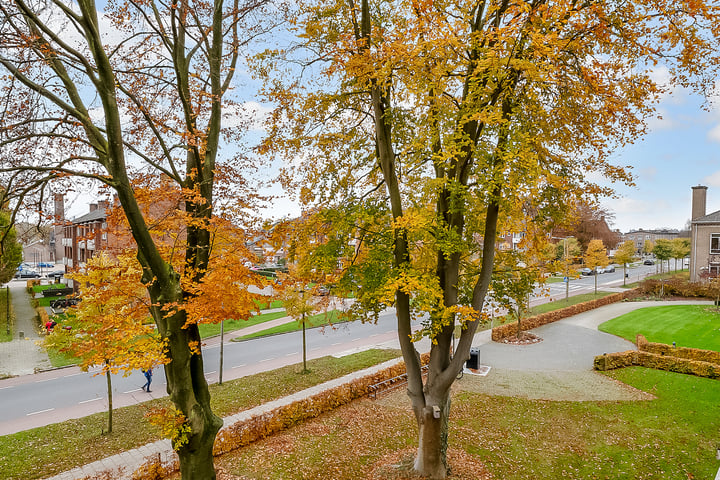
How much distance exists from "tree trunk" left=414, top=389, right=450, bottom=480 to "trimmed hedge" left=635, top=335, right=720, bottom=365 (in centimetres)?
1482

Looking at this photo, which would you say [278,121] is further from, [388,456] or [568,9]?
[388,456]

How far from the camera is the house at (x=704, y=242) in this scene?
35219 mm

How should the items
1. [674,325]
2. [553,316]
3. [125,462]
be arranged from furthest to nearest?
1. [553,316]
2. [674,325]
3. [125,462]

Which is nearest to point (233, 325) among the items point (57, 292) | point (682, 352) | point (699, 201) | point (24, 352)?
point (24, 352)

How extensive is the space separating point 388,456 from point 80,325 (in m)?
10.0

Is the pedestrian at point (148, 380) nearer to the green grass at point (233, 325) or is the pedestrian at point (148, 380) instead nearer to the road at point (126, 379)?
the road at point (126, 379)

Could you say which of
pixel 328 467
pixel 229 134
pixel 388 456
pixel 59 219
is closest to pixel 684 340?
pixel 388 456

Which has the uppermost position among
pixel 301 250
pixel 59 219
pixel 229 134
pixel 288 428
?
pixel 229 134

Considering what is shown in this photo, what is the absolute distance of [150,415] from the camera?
6754mm

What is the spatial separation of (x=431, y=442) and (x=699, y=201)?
1690 inches

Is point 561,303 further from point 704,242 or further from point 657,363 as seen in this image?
point 704,242

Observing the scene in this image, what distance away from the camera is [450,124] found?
7.40m

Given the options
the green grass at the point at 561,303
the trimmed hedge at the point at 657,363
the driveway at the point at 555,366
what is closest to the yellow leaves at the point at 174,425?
the driveway at the point at 555,366

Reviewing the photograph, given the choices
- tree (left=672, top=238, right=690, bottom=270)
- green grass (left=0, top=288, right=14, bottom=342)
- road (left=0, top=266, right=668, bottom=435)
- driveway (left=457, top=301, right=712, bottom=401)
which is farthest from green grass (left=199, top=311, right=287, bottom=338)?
tree (left=672, top=238, right=690, bottom=270)
